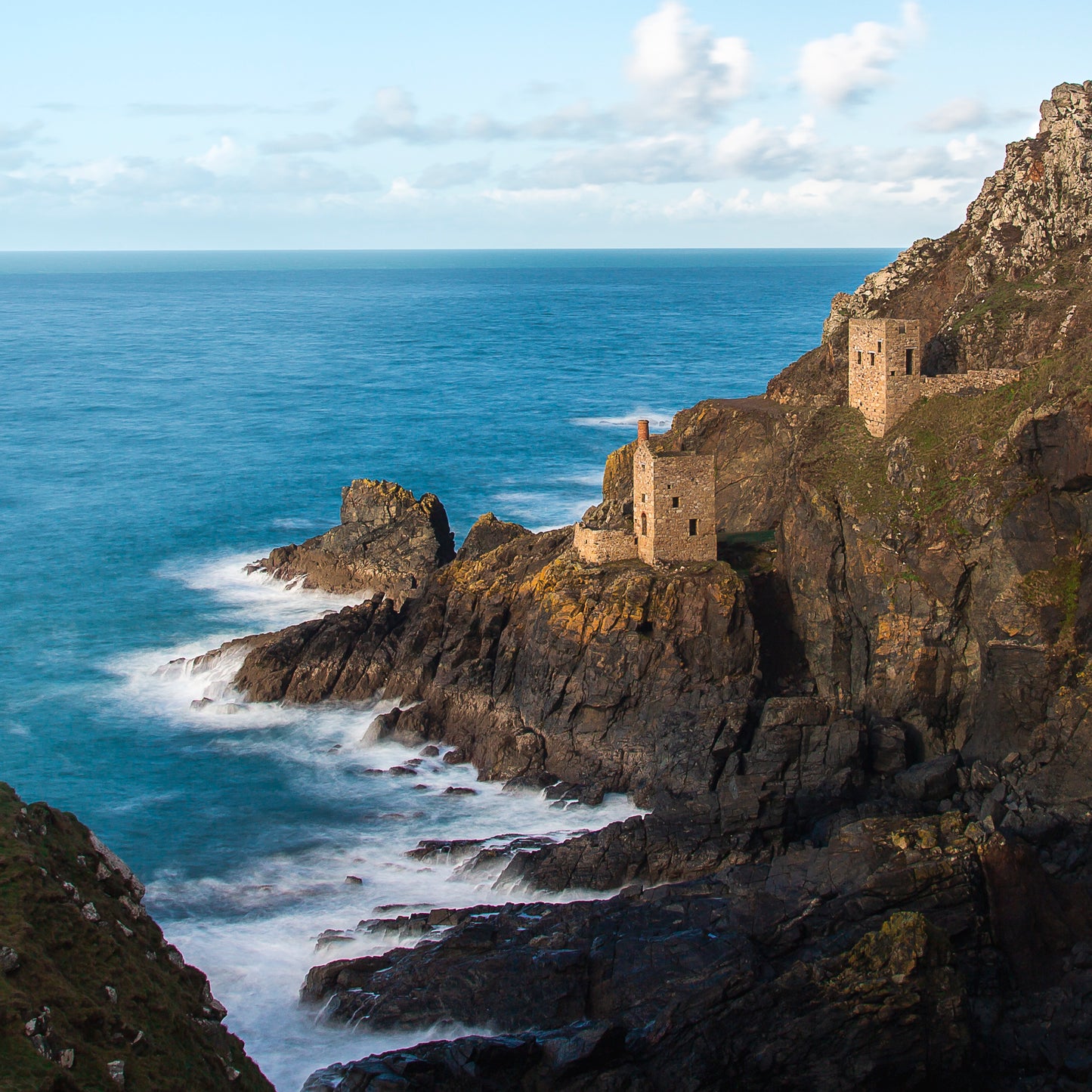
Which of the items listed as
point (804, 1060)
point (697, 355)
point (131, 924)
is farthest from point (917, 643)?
point (697, 355)

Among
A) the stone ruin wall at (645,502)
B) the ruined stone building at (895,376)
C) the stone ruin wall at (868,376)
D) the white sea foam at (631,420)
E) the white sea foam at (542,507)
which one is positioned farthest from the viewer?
the white sea foam at (631,420)

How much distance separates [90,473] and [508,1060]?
9804 centimetres

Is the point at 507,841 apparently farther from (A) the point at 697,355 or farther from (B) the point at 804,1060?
(A) the point at 697,355

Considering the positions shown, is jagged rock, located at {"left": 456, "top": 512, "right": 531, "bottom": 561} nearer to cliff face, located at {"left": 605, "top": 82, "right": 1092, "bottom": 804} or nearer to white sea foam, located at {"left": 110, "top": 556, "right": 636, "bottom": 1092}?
cliff face, located at {"left": 605, "top": 82, "right": 1092, "bottom": 804}

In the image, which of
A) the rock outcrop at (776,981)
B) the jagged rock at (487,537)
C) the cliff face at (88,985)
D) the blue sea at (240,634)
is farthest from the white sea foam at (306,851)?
the jagged rock at (487,537)

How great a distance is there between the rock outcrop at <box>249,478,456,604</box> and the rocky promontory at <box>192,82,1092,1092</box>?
205 cm

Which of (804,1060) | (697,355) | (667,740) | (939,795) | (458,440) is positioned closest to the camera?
(804,1060)

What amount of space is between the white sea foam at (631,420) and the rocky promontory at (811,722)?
58.8 m

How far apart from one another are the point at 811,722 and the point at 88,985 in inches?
1216

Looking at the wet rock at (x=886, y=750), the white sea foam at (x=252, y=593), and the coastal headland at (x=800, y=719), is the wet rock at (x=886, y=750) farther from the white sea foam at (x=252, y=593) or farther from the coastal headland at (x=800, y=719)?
the white sea foam at (x=252, y=593)

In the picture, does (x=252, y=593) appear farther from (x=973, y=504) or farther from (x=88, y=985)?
(x=88, y=985)

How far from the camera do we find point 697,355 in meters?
197

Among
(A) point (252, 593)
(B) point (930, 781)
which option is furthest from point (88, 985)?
(A) point (252, 593)

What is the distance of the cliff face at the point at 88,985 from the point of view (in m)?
23.5
